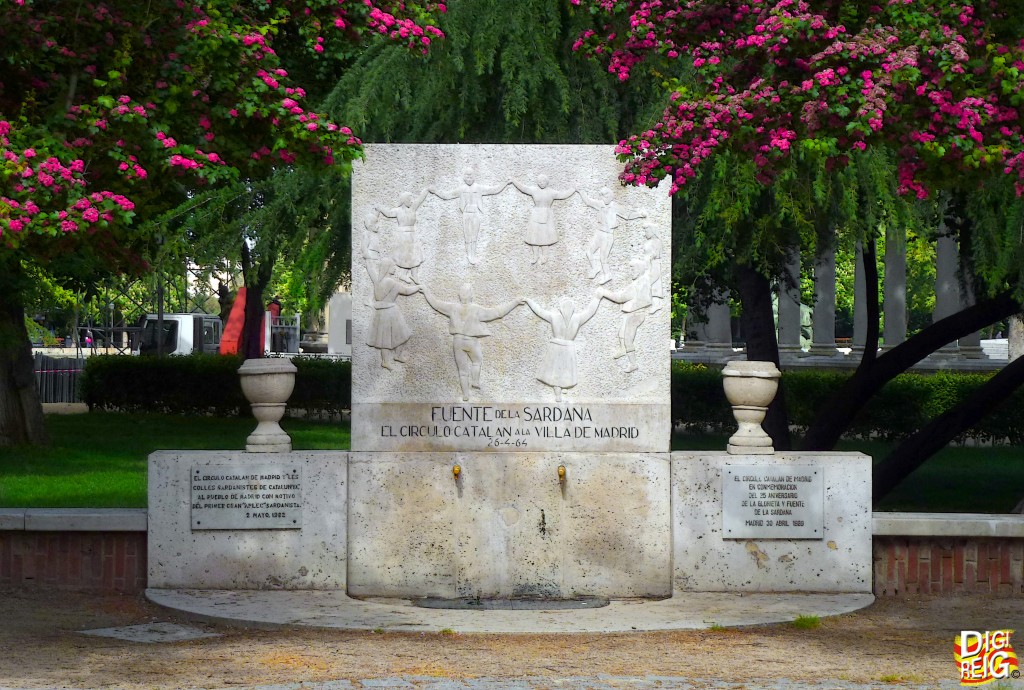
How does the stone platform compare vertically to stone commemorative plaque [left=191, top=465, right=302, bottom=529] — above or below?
below

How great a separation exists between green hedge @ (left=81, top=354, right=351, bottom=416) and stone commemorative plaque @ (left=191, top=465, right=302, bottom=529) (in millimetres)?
16567

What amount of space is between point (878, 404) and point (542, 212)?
15229mm

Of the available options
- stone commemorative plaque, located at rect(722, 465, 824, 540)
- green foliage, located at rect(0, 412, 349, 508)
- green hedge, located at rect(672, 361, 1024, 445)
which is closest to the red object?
green foliage, located at rect(0, 412, 349, 508)

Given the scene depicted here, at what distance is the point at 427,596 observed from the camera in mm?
9219

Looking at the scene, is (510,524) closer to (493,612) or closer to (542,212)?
(493,612)

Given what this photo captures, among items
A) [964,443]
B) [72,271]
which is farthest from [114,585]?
[964,443]

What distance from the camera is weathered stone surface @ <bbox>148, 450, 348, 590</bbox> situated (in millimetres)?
9234

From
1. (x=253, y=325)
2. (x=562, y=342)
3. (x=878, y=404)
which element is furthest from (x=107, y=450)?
(x=878, y=404)

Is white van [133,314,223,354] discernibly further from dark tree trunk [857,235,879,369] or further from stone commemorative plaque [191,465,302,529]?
stone commemorative plaque [191,465,302,529]

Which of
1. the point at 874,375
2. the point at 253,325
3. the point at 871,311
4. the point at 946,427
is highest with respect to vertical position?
the point at 253,325

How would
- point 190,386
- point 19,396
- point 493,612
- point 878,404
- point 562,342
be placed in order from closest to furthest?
point 493,612 → point 562,342 → point 19,396 → point 878,404 → point 190,386

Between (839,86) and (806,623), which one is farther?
(806,623)

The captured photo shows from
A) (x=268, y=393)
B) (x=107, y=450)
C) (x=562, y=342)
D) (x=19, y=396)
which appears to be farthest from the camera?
(x=107, y=450)

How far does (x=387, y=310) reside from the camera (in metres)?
9.20
